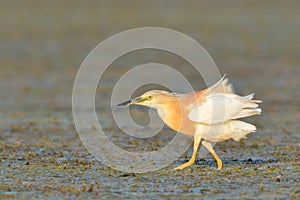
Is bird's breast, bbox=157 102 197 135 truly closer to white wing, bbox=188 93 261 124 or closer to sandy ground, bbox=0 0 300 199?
white wing, bbox=188 93 261 124

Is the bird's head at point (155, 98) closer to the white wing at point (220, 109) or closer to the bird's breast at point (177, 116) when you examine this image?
the bird's breast at point (177, 116)

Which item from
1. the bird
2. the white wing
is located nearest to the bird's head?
the bird

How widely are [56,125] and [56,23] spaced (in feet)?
57.7

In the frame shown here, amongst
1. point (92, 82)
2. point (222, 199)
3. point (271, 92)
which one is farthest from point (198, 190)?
point (92, 82)

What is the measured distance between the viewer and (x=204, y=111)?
7.41 meters

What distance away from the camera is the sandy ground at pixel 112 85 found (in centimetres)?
715

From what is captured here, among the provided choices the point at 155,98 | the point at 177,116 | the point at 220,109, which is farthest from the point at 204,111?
the point at 155,98

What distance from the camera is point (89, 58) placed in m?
20.5

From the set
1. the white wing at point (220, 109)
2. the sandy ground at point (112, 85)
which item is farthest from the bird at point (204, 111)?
the sandy ground at point (112, 85)

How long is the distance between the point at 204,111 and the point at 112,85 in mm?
8812

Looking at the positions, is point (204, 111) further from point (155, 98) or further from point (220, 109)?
point (155, 98)

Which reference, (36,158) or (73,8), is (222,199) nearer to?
(36,158)

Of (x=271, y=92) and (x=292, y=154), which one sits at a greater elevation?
(x=271, y=92)

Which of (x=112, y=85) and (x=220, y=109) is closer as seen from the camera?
(x=220, y=109)
